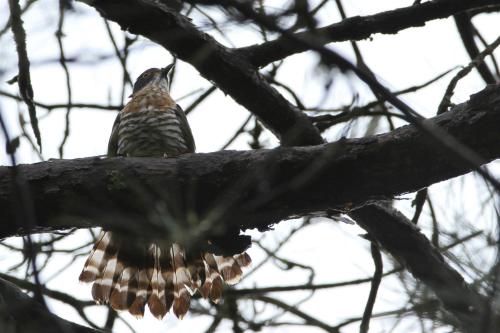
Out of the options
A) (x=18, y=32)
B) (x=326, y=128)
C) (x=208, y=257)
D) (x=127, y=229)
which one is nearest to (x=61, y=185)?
(x=127, y=229)

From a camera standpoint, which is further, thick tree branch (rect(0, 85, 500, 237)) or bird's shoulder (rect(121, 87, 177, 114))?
bird's shoulder (rect(121, 87, 177, 114))

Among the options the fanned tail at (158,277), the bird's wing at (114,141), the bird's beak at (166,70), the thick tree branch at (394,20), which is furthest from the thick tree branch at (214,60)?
the bird's beak at (166,70)

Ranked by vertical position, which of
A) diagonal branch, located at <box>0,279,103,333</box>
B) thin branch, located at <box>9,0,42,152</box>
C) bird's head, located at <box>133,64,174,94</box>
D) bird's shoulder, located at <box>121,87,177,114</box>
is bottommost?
diagonal branch, located at <box>0,279,103,333</box>

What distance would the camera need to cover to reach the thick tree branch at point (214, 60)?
3.65 metres

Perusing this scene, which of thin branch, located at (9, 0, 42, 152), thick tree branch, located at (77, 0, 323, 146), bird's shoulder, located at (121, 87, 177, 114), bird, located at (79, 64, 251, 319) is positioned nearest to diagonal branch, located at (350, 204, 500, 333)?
thick tree branch, located at (77, 0, 323, 146)

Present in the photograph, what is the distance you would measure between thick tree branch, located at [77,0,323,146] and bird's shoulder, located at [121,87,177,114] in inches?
68.7

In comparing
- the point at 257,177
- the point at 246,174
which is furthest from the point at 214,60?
the point at 257,177

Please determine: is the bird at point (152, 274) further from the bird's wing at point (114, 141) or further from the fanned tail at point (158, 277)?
the bird's wing at point (114, 141)

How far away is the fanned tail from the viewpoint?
4.34 m

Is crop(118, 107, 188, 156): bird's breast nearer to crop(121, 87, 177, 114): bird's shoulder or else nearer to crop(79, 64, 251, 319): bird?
crop(121, 87, 177, 114): bird's shoulder

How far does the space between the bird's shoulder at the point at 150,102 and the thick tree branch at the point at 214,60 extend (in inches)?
68.7

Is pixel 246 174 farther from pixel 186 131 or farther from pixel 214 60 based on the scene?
pixel 186 131

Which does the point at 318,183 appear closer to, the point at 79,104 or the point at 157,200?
the point at 157,200

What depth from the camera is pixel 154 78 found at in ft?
21.4
